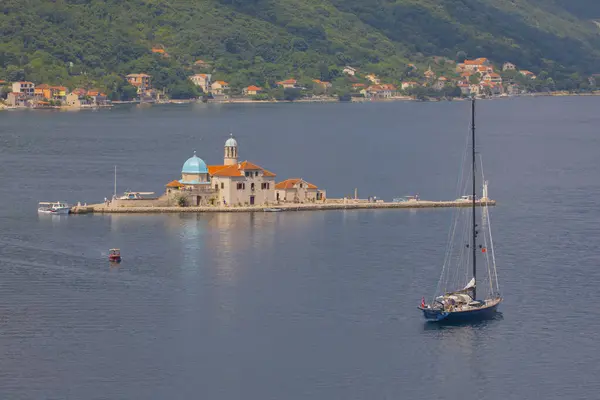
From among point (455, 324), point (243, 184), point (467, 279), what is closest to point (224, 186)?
point (243, 184)

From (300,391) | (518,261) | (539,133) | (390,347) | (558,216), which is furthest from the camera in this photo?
(539,133)

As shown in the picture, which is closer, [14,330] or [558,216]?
[14,330]

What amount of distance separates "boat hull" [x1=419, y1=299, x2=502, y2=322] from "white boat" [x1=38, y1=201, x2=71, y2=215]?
36.1 m

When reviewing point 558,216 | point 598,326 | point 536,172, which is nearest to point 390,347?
point 598,326

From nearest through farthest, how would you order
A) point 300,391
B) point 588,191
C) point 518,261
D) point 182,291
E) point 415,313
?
point 300,391 < point 415,313 < point 182,291 < point 518,261 < point 588,191

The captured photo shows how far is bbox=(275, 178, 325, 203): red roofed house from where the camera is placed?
95438 millimetres

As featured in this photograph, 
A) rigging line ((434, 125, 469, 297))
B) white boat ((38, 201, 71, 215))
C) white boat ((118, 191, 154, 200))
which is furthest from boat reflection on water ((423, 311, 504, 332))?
white boat ((38, 201, 71, 215))

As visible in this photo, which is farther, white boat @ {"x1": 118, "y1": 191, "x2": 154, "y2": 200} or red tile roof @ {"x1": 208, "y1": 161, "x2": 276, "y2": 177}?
white boat @ {"x1": 118, "y1": 191, "x2": 154, "y2": 200}

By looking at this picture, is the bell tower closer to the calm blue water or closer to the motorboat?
the calm blue water

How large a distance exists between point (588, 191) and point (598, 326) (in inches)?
2038

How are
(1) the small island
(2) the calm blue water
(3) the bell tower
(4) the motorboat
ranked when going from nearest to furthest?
(2) the calm blue water, (4) the motorboat, (1) the small island, (3) the bell tower

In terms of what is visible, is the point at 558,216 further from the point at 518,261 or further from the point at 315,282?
the point at 315,282

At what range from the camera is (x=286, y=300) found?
221 ft

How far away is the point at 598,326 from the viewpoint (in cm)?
6316
